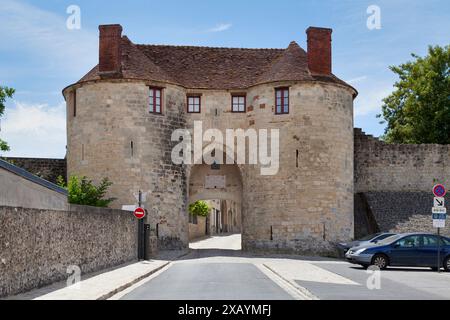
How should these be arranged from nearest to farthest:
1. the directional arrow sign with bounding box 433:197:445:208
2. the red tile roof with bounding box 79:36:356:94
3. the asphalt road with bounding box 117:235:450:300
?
the asphalt road with bounding box 117:235:450:300, the directional arrow sign with bounding box 433:197:445:208, the red tile roof with bounding box 79:36:356:94

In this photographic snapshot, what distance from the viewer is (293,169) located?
119ft

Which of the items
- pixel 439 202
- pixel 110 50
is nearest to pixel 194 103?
pixel 110 50

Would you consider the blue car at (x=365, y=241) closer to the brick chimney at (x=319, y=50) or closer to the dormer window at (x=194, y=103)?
the brick chimney at (x=319, y=50)

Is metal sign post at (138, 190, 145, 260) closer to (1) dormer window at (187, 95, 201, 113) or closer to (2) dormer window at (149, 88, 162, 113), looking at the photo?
(2) dormer window at (149, 88, 162, 113)

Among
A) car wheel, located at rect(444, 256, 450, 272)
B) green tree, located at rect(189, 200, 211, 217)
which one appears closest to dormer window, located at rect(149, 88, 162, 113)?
car wheel, located at rect(444, 256, 450, 272)

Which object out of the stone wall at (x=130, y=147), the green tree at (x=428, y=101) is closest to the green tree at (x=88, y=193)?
the stone wall at (x=130, y=147)

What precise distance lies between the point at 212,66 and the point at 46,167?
10477mm

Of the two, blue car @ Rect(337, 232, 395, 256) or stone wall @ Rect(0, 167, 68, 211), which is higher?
stone wall @ Rect(0, 167, 68, 211)

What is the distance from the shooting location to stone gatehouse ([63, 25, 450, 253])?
36.2 m

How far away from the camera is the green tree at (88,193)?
3441 centimetres

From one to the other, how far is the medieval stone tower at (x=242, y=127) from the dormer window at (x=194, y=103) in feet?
0.22

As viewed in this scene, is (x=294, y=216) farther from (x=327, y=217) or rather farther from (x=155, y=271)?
(x=155, y=271)

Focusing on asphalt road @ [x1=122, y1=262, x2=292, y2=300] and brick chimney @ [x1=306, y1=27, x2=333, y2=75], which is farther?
brick chimney @ [x1=306, y1=27, x2=333, y2=75]

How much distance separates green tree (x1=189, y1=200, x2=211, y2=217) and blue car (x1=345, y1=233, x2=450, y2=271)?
1402 inches
